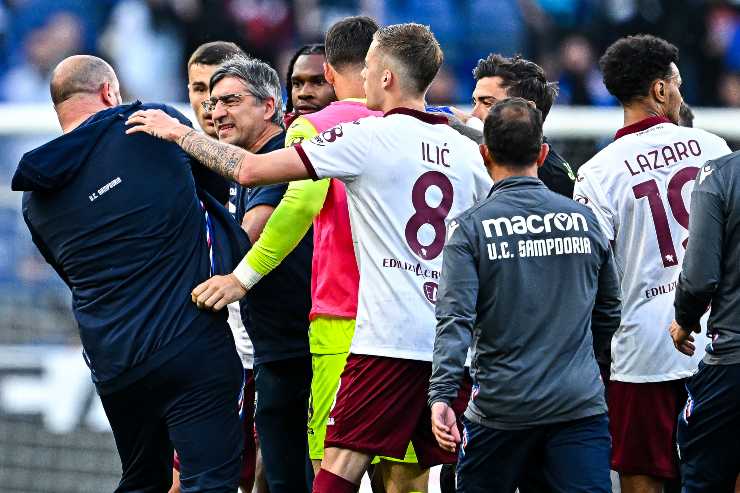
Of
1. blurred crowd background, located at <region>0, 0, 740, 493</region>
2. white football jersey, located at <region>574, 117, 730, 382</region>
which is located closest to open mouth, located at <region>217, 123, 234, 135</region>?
white football jersey, located at <region>574, 117, 730, 382</region>

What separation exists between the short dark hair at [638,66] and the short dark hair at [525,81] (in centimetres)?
45

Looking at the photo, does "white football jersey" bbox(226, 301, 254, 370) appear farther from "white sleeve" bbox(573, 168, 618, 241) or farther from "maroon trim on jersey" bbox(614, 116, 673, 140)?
"maroon trim on jersey" bbox(614, 116, 673, 140)

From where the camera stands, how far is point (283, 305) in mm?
6051

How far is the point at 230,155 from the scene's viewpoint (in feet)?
16.7

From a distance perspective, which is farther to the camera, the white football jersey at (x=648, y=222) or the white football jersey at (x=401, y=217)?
the white football jersey at (x=648, y=222)

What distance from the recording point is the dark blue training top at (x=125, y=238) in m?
5.24

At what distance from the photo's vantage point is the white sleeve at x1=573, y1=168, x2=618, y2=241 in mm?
5703

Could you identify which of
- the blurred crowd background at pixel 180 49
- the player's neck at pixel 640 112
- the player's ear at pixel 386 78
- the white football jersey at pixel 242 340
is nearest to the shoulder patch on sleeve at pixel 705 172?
the player's neck at pixel 640 112

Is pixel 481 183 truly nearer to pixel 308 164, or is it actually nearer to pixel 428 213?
pixel 428 213

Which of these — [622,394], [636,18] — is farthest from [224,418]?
[636,18]

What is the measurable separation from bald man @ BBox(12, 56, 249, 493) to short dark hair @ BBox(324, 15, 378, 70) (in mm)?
815

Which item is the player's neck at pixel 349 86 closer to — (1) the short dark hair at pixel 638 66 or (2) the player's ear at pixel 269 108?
(2) the player's ear at pixel 269 108

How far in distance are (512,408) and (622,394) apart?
1.41 metres

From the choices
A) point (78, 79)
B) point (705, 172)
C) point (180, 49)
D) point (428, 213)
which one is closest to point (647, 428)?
point (705, 172)
